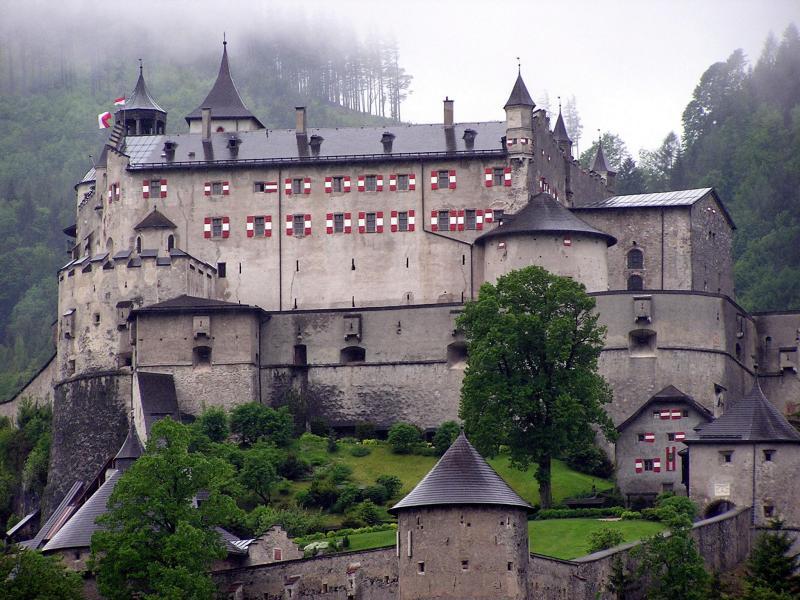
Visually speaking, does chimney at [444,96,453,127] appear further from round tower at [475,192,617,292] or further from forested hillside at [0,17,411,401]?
forested hillside at [0,17,411,401]

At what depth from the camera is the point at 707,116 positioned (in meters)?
150

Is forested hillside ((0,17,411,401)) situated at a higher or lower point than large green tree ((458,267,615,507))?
higher

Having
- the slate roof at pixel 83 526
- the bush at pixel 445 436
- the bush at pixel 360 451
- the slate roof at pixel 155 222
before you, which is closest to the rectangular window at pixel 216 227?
the slate roof at pixel 155 222

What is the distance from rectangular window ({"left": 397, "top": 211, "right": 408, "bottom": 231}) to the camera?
102 meters

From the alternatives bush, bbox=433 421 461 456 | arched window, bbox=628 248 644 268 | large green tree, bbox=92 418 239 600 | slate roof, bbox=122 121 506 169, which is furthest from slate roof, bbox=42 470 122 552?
arched window, bbox=628 248 644 268

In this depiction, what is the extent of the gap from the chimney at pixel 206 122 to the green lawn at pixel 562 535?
3314 centimetres

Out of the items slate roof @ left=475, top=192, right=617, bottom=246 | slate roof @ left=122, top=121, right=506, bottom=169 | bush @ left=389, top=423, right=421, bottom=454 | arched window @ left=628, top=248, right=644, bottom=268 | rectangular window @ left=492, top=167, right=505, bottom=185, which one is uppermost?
slate roof @ left=122, top=121, right=506, bottom=169

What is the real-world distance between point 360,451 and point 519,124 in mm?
19082

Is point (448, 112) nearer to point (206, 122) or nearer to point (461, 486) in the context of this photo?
point (206, 122)

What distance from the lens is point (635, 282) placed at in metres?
103

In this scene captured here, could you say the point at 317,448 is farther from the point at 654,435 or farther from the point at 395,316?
the point at 654,435

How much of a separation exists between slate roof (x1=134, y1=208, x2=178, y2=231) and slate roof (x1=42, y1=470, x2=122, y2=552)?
25.1 meters

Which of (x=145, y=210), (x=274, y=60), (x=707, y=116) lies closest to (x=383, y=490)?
(x=145, y=210)

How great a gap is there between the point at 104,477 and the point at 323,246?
19746 millimetres
